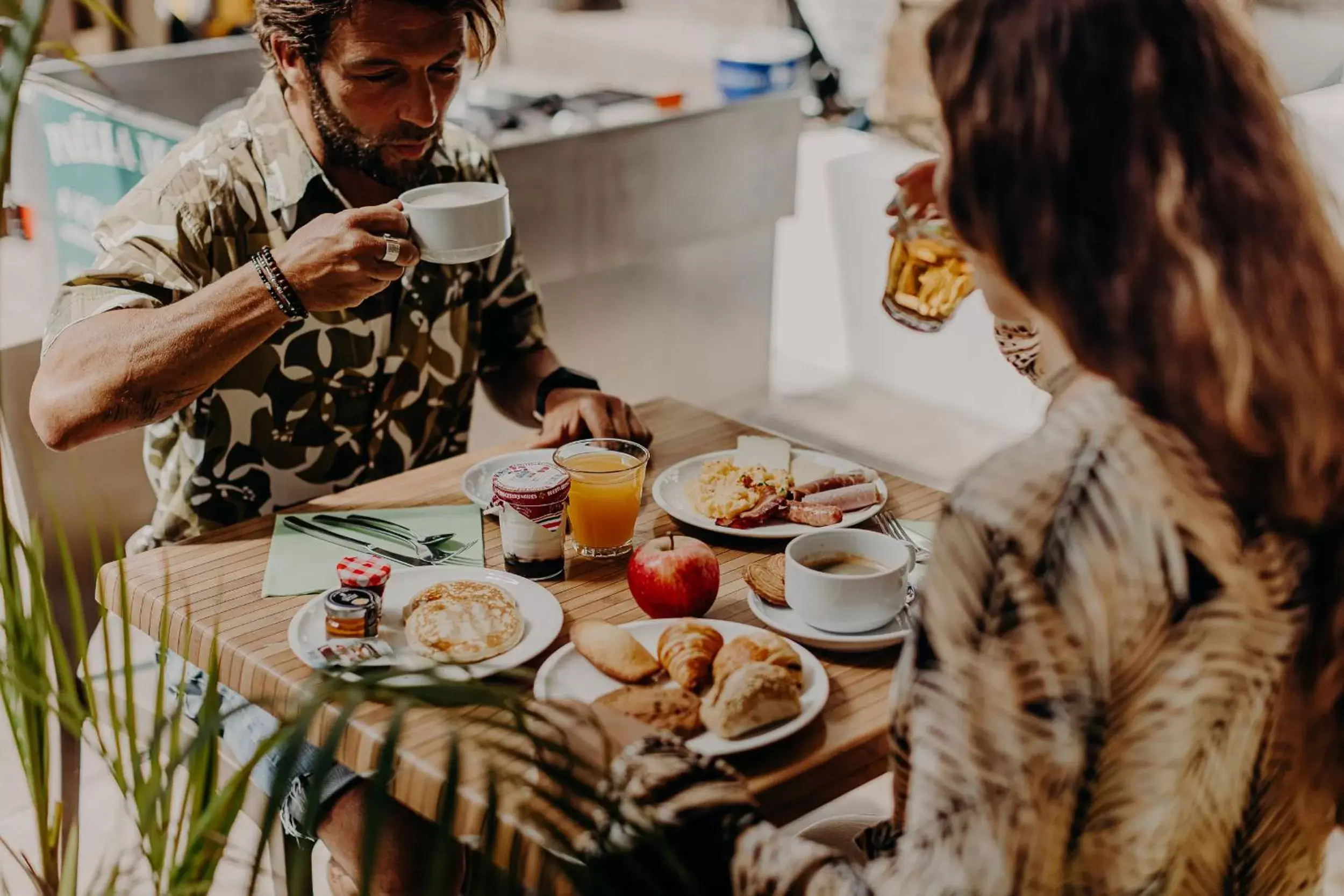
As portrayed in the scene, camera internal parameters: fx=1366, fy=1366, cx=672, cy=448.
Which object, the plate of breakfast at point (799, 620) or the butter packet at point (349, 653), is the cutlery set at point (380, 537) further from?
the plate of breakfast at point (799, 620)

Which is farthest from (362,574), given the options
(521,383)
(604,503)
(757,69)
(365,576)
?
(757,69)

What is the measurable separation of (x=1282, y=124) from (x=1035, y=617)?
1.23 feet

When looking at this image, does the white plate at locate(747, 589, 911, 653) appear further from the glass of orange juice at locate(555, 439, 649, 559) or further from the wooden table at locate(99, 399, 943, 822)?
the glass of orange juice at locate(555, 439, 649, 559)

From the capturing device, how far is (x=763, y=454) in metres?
1.66

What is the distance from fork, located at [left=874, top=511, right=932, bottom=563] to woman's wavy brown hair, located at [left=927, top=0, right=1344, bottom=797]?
22.4 inches

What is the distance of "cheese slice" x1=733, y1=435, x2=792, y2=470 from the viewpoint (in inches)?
65.1

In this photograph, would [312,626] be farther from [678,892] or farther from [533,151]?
[533,151]

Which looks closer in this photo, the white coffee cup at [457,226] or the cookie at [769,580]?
the cookie at [769,580]

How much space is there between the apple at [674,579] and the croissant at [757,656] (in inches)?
4.3

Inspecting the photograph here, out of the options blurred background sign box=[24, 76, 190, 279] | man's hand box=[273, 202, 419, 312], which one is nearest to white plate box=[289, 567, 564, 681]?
man's hand box=[273, 202, 419, 312]

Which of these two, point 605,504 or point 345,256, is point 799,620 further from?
point 345,256

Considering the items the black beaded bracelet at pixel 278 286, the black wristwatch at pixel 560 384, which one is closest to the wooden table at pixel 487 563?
the black wristwatch at pixel 560 384

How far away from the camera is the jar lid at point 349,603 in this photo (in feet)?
4.16

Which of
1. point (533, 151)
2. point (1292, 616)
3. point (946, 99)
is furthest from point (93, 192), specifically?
point (1292, 616)
